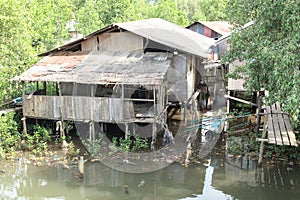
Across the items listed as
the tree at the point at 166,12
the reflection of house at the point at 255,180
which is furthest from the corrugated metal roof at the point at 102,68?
the tree at the point at 166,12

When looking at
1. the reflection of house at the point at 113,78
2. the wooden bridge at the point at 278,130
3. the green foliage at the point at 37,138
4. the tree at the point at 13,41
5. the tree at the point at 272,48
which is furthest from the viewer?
the tree at the point at 13,41

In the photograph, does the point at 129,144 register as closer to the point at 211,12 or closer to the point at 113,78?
the point at 113,78

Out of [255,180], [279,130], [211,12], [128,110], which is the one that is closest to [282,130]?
[279,130]

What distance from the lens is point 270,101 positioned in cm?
1070

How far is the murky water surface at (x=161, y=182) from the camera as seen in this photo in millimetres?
11430

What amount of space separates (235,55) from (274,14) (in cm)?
297

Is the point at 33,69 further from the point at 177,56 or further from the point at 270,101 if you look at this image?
the point at 270,101

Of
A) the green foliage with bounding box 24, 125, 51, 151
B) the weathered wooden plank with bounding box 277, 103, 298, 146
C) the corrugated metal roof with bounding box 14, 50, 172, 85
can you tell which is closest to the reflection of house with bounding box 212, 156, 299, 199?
the weathered wooden plank with bounding box 277, 103, 298, 146

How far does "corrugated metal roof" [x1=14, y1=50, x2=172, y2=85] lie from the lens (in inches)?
551

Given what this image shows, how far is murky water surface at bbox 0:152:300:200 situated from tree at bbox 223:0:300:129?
2.56m

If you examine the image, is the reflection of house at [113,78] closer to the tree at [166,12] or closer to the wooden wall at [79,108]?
the wooden wall at [79,108]

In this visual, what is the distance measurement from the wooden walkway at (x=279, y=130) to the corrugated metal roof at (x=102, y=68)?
4737mm

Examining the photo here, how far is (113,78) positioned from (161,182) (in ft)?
15.7

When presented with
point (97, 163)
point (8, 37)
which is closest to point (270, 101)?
point (97, 163)
